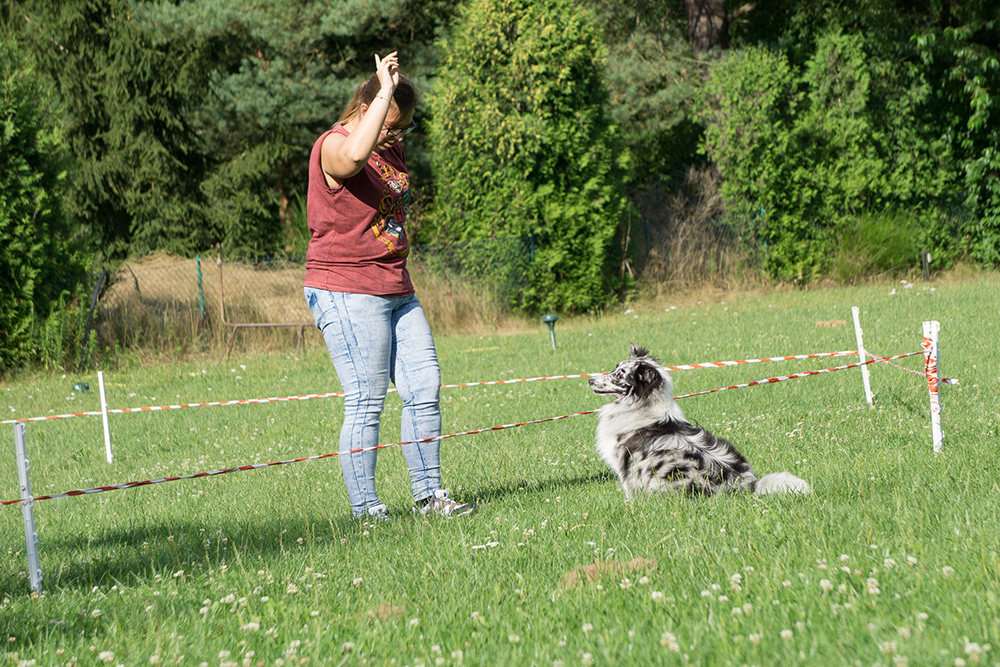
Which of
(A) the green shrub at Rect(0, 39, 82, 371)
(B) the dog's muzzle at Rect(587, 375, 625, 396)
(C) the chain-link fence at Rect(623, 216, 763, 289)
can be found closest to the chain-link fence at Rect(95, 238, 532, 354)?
(A) the green shrub at Rect(0, 39, 82, 371)

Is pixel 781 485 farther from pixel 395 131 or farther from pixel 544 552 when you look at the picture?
pixel 395 131

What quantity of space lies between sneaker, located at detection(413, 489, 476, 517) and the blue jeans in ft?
0.13

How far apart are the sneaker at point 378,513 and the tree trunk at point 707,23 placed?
18.7 m

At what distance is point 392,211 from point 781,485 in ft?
8.06

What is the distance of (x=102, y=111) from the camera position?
23.6m

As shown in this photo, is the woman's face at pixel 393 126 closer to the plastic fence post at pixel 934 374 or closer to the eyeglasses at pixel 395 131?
the eyeglasses at pixel 395 131

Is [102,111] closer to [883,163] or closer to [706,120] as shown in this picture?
[706,120]

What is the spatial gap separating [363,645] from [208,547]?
1.86m

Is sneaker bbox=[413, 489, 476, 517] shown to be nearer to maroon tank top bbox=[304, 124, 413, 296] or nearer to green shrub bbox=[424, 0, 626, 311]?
maroon tank top bbox=[304, 124, 413, 296]

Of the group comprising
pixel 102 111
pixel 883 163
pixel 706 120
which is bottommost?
pixel 883 163

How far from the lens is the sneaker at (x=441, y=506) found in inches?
182

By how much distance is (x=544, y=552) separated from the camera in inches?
151

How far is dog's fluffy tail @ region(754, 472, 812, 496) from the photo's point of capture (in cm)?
439

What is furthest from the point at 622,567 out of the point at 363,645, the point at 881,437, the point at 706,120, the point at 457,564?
the point at 706,120
